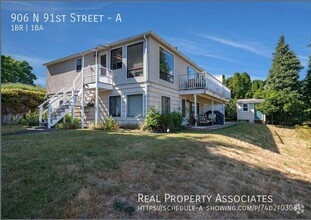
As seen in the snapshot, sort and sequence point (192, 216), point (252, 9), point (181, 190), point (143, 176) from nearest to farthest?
point (192, 216) < point (181, 190) < point (143, 176) < point (252, 9)

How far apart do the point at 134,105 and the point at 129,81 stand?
1505mm

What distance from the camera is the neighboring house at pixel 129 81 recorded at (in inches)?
501

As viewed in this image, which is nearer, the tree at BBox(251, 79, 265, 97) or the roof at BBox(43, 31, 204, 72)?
the roof at BBox(43, 31, 204, 72)

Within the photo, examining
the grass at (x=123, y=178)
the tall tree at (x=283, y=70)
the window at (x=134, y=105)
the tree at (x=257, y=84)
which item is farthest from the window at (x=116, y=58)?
the tree at (x=257, y=84)

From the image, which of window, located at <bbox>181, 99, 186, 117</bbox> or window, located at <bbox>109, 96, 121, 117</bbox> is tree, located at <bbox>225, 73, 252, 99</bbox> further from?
window, located at <bbox>109, 96, 121, 117</bbox>

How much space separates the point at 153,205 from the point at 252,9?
8164 millimetres

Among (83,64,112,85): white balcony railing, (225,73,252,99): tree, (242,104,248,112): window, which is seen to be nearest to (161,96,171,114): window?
(83,64,112,85): white balcony railing

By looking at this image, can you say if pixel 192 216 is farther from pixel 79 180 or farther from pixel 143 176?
pixel 79 180

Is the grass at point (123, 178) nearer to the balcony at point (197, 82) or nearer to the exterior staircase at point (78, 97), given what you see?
the exterior staircase at point (78, 97)

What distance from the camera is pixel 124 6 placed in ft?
27.2

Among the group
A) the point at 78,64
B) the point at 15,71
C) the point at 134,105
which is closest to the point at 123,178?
the point at 134,105

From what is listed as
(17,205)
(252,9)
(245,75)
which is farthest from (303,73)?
(17,205)

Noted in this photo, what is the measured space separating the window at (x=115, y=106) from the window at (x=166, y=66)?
10.5 ft

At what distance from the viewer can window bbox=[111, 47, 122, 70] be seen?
1396 cm
